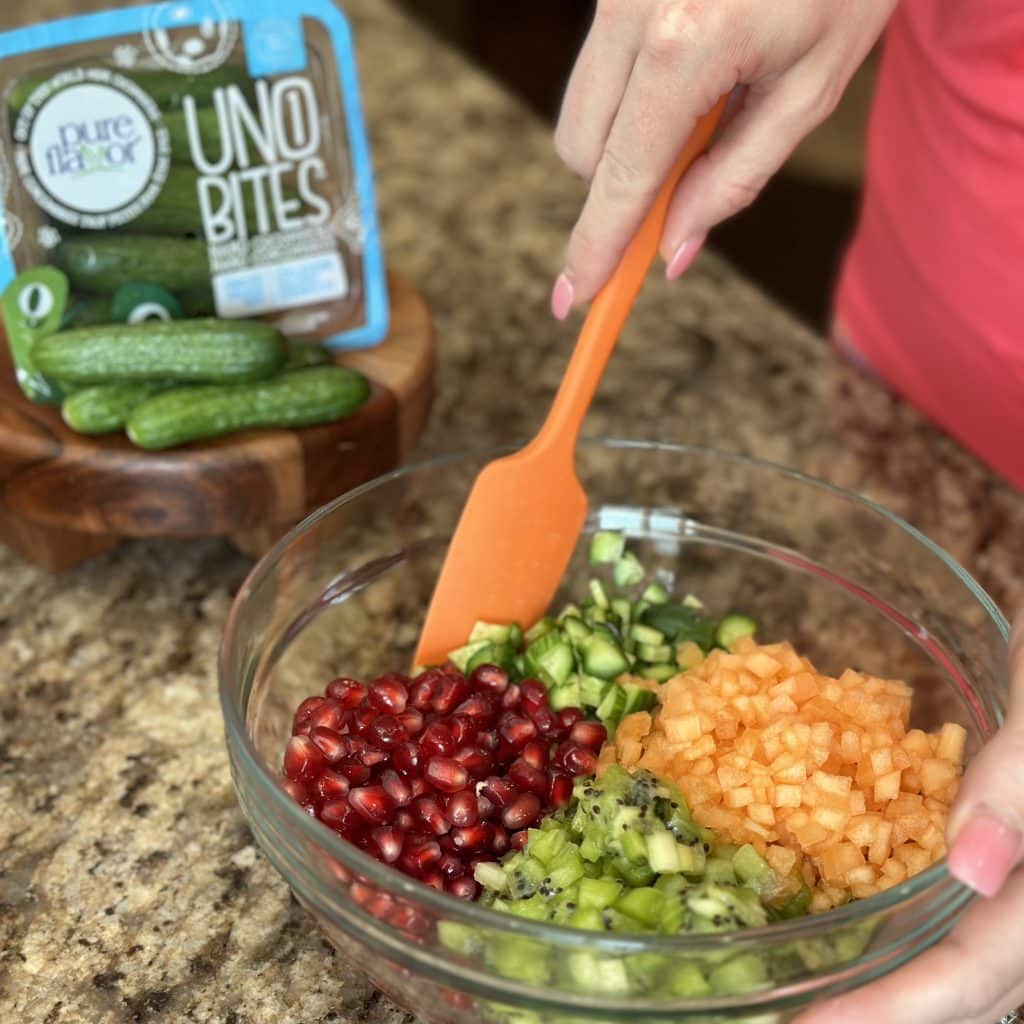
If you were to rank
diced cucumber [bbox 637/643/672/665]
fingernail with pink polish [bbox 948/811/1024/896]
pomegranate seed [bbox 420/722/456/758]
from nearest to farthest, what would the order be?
A: fingernail with pink polish [bbox 948/811/1024/896]
pomegranate seed [bbox 420/722/456/758]
diced cucumber [bbox 637/643/672/665]

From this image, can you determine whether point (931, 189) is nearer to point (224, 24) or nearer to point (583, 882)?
point (224, 24)

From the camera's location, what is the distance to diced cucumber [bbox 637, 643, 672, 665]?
1650 mm

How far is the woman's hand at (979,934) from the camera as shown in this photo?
1.10m

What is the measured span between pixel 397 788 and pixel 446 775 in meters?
0.05

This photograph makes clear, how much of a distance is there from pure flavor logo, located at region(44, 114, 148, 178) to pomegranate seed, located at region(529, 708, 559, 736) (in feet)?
3.20

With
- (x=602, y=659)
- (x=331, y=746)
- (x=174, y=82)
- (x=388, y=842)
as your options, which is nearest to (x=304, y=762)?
(x=331, y=746)

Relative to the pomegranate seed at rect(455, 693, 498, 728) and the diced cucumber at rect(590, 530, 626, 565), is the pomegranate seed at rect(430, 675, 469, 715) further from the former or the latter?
the diced cucumber at rect(590, 530, 626, 565)

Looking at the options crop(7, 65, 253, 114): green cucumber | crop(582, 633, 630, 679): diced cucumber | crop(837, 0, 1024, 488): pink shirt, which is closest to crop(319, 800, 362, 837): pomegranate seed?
crop(582, 633, 630, 679): diced cucumber

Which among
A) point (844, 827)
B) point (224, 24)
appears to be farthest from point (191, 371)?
point (844, 827)

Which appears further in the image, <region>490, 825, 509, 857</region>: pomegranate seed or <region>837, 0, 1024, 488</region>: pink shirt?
<region>837, 0, 1024, 488</region>: pink shirt

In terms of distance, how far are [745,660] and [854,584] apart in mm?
368

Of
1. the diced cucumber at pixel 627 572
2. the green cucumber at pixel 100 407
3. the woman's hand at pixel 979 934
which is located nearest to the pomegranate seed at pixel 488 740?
the diced cucumber at pixel 627 572

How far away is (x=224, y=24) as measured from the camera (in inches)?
73.8

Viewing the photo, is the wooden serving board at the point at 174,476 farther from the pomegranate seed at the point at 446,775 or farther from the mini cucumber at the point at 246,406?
the pomegranate seed at the point at 446,775
